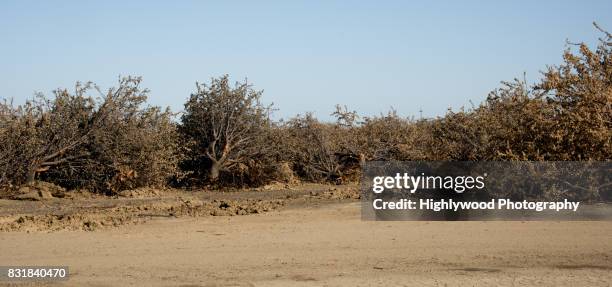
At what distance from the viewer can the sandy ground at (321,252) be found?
9.63 meters

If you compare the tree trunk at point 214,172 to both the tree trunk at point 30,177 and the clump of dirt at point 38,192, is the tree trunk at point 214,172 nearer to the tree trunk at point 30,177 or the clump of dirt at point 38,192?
the clump of dirt at point 38,192

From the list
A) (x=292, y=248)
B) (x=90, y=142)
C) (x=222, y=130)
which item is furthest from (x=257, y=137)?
(x=292, y=248)

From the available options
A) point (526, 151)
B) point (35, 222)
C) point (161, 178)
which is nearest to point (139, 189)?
point (161, 178)

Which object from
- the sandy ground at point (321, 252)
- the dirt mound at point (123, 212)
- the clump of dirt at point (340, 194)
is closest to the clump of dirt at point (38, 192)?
the dirt mound at point (123, 212)

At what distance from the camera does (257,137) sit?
70.7 ft

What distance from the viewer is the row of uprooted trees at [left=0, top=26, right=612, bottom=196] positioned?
543 inches

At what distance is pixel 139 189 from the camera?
18688 millimetres

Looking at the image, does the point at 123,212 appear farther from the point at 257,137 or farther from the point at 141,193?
the point at 257,137

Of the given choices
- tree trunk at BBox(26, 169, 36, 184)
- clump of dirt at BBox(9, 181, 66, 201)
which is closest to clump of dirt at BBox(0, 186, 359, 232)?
clump of dirt at BBox(9, 181, 66, 201)

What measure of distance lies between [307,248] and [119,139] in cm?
868

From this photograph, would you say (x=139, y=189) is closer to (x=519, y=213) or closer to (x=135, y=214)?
(x=135, y=214)

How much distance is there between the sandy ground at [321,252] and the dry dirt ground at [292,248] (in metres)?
0.02

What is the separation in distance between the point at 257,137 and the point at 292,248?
406 inches

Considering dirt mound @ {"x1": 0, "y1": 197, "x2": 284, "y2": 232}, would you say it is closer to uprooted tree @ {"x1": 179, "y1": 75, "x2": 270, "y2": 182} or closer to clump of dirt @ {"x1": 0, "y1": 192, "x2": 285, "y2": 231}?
clump of dirt @ {"x1": 0, "y1": 192, "x2": 285, "y2": 231}
